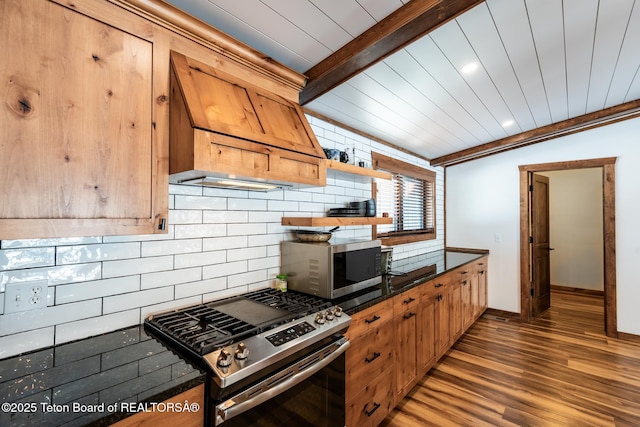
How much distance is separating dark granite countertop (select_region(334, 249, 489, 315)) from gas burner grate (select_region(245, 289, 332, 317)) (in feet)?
0.45

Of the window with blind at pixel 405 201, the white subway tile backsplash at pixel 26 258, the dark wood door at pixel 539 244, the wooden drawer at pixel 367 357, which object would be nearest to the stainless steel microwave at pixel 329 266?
the wooden drawer at pixel 367 357

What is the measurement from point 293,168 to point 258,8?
75 centimetres

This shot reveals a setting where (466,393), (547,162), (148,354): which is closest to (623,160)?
(547,162)

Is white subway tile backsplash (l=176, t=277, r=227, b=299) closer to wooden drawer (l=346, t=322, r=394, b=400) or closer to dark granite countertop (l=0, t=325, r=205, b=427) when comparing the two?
dark granite countertop (l=0, t=325, r=205, b=427)

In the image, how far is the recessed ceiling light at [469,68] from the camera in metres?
2.02

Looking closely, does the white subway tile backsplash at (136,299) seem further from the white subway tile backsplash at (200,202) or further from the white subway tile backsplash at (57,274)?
the white subway tile backsplash at (200,202)

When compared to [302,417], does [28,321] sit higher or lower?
higher

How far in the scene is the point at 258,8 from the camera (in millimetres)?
1358

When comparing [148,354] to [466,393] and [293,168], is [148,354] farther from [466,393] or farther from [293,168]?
[466,393]

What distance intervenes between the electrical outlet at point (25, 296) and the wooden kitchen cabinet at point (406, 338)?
1.88 metres

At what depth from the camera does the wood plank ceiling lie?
4.76 feet

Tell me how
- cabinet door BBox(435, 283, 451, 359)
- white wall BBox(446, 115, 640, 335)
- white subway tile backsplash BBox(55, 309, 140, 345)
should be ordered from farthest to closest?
1. white wall BBox(446, 115, 640, 335)
2. cabinet door BBox(435, 283, 451, 359)
3. white subway tile backsplash BBox(55, 309, 140, 345)

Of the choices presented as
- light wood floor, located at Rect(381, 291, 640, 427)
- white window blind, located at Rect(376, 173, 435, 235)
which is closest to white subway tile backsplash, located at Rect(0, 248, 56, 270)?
light wood floor, located at Rect(381, 291, 640, 427)

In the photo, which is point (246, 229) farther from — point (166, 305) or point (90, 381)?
point (90, 381)
